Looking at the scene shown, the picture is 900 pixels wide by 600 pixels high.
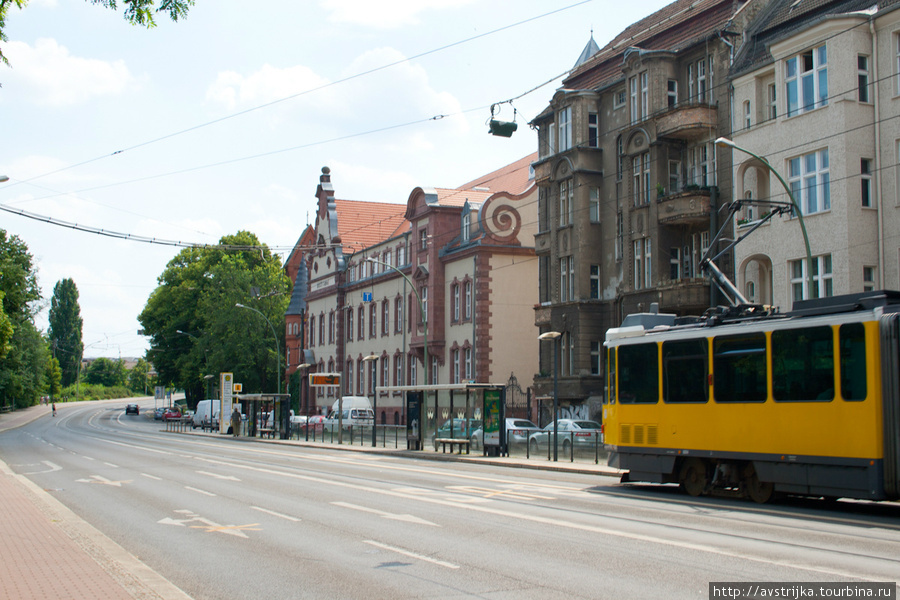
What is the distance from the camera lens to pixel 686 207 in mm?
34688

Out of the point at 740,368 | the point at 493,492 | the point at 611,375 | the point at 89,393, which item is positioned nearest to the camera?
the point at 740,368

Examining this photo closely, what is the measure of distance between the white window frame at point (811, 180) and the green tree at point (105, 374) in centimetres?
17625

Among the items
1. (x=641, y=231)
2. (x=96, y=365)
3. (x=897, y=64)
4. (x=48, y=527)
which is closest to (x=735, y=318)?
(x=48, y=527)

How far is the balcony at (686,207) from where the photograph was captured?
113 feet

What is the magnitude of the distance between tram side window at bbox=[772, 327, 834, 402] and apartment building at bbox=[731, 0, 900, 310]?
10773 mm

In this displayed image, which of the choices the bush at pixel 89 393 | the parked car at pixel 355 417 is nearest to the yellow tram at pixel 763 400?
the parked car at pixel 355 417

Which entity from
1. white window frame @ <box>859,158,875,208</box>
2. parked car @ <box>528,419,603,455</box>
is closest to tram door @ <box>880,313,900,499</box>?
parked car @ <box>528,419,603,455</box>

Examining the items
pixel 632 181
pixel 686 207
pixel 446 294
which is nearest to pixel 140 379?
pixel 446 294

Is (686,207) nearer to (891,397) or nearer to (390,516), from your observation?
(891,397)

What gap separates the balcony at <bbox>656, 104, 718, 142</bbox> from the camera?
34.6 m

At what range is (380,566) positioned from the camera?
9.89 m

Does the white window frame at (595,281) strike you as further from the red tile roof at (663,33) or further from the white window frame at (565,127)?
the red tile roof at (663,33)

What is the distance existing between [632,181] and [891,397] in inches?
991

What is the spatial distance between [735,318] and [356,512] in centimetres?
785
